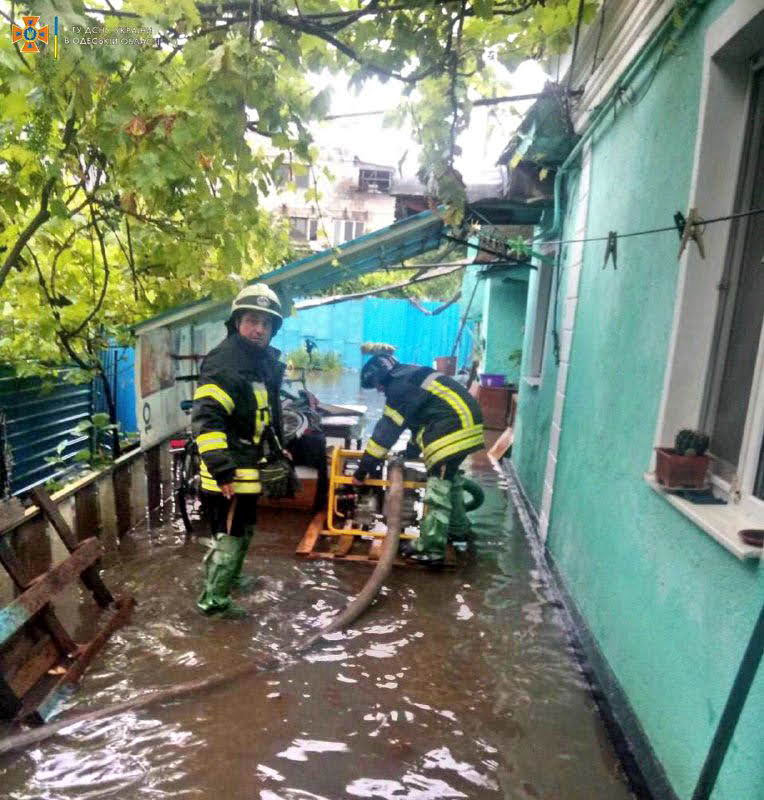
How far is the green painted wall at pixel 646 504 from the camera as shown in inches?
83.0

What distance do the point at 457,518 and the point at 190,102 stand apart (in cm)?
396

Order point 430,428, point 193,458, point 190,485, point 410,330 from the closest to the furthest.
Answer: point 430,428 < point 193,458 < point 190,485 < point 410,330

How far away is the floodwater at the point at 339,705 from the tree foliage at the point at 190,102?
2.40 metres

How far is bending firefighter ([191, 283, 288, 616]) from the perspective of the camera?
12.1ft

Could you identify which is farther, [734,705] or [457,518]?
[457,518]

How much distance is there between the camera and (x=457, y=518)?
546 cm

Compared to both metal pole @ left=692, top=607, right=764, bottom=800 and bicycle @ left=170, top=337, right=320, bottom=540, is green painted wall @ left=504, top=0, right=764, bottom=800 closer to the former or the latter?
metal pole @ left=692, top=607, right=764, bottom=800

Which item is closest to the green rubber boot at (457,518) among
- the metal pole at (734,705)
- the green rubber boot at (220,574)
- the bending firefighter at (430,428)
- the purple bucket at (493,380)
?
the bending firefighter at (430,428)

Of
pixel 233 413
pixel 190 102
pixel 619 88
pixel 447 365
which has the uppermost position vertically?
pixel 619 88

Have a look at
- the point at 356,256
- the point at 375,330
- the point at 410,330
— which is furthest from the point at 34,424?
the point at 410,330

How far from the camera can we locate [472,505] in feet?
19.4

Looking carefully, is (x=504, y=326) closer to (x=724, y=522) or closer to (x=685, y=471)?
(x=685, y=471)

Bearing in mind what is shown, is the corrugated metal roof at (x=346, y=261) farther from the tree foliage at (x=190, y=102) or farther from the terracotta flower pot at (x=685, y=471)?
the terracotta flower pot at (x=685, y=471)

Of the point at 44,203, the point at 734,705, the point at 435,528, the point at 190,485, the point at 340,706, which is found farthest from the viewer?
the point at 190,485
